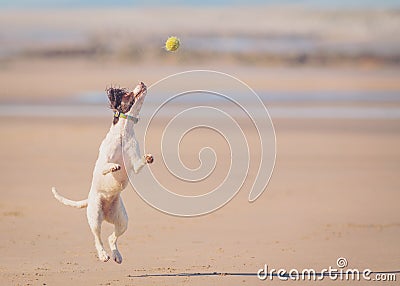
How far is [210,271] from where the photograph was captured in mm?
11414

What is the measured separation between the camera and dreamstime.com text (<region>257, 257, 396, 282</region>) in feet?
36.6

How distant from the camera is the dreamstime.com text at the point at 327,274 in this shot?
36.6ft

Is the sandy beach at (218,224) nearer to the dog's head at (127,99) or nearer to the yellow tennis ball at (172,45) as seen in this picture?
the dog's head at (127,99)

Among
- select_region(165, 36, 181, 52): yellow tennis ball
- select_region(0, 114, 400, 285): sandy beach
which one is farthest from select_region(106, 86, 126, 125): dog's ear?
select_region(0, 114, 400, 285): sandy beach

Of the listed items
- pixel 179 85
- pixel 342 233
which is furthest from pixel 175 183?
pixel 179 85

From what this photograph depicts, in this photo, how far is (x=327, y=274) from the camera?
37.1ft

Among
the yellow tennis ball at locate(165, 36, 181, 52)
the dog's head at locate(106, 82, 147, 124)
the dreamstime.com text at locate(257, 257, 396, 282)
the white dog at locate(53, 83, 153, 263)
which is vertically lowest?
the dreamstime.com text at locate(257, 257, 396, 282)

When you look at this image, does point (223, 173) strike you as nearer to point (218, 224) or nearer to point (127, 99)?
point (218, 224)

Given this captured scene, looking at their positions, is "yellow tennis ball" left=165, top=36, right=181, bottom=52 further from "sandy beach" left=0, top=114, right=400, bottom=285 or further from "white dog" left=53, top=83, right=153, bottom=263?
"sandy beach" left=0, top=114, right=400, bottom=285

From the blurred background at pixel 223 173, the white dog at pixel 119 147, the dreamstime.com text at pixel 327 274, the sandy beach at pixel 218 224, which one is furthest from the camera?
the blurred background at pixel 223 173

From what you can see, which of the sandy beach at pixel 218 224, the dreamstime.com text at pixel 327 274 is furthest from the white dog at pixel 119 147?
the dreamstime.com text at pixel 327 274

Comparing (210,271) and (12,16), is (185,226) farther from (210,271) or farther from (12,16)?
(12,16)

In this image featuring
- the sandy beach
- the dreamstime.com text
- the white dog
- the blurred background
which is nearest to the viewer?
the white dog

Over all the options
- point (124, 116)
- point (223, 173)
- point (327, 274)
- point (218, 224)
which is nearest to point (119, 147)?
point (124, 116)
